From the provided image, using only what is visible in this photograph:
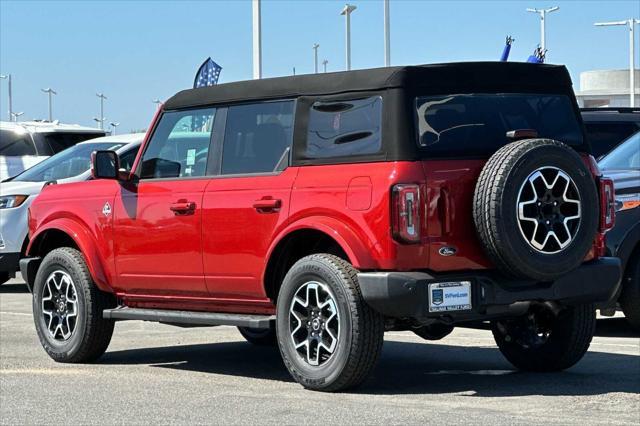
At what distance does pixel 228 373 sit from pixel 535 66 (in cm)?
283

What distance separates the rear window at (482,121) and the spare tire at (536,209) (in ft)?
0.85

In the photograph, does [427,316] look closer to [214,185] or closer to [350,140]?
[350,140]

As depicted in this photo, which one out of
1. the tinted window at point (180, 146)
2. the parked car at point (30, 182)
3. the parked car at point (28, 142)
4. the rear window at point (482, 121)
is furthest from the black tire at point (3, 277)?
the rear window at point (482, 121)

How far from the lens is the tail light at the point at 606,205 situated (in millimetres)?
8703

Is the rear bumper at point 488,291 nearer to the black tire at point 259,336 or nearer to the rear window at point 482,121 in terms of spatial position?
the rear window at point 482,121

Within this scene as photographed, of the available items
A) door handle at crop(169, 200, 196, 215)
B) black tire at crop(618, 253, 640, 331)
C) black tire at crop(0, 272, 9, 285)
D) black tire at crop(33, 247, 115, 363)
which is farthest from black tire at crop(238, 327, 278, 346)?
black tire at crop(0, 272, 9, 285)

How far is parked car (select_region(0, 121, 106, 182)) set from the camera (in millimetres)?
21984

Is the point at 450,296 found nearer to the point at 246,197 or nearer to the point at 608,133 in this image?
the point at 246,197

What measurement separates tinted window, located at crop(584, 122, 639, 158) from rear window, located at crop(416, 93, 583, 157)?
427 centimetres

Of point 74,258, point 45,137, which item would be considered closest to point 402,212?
point 74,258

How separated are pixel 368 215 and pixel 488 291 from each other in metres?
0.81

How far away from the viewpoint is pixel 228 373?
936 centimetres

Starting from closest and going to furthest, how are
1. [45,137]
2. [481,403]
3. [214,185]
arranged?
[481,403] → [214,185] → [45,137]

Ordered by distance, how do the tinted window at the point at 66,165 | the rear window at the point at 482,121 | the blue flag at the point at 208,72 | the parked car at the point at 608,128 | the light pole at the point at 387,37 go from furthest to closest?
the light pole at the point at 387,37
the blue flag at the point at 208,72
the tinted window at the point at 66,165
the parked car at the point at 608,128
the rear window at the point at 482,121
